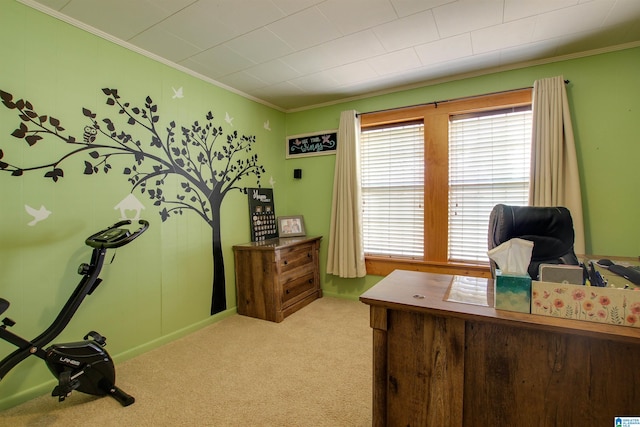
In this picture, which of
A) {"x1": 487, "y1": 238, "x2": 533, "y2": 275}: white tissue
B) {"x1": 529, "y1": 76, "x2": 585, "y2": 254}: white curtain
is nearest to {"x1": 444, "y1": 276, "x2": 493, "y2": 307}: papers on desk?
{"x1": 487, "y1": 238, "x2": 533, "y2": 275}: white tissue

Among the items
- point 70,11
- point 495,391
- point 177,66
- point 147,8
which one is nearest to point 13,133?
point 70,11

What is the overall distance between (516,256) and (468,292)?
297mm

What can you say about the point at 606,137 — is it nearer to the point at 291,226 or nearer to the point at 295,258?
the point at 295,258

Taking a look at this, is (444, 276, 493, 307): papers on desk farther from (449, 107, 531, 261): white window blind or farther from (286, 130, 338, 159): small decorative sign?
(286, 130, 338, 159): small decorative sign

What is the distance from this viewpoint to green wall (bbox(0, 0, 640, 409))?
6.12 ft

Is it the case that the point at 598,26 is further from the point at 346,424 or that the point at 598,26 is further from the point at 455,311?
the point at 346,424

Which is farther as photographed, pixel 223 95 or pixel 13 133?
pixel 223 95

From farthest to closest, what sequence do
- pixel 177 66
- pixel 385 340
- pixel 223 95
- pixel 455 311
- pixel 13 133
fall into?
pixel 223 95
pixel 177 66
pixel 13 133
pixel 385 340
pixel 455 311

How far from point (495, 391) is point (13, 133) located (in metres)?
3.02

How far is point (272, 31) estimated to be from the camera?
2.23 m

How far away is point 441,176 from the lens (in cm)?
321

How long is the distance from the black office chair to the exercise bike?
233 centimetres

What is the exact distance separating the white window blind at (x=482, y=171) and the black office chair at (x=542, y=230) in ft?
4.22

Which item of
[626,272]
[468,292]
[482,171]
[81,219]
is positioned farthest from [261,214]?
[626,272]
